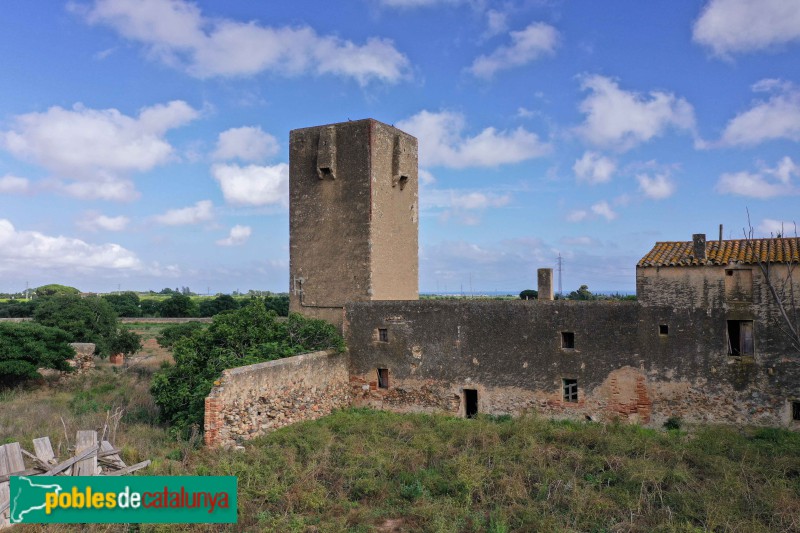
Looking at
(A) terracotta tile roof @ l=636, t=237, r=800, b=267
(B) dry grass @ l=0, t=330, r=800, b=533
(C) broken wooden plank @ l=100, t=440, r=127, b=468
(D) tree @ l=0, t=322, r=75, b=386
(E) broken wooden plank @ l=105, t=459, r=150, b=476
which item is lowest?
(B) dry grass @ l=0, t=330, r=800, b=533

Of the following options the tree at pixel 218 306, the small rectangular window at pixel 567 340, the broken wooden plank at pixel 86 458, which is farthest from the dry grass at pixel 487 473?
the tree at pixel 218 306

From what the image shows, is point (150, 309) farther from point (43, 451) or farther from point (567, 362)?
point (567, 362)

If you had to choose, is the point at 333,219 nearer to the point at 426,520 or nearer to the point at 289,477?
the point at 289,477

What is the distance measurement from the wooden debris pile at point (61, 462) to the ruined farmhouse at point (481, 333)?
188 centimetres

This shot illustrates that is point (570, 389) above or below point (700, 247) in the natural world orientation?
below

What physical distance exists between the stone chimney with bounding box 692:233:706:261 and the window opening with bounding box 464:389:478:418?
6.67 meters

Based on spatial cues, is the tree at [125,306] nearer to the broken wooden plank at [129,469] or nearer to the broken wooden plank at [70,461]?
the broken wooden plank at [129,469]

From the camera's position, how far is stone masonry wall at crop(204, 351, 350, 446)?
477 inches

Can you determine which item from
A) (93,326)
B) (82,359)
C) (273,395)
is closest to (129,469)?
(273,395)

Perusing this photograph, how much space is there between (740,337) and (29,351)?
22.4 meters

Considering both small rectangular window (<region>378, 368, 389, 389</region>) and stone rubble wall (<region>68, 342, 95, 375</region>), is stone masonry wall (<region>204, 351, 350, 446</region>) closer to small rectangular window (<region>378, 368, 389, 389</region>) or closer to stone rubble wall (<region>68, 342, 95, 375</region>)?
small rectangular window (<region>378, 368, 389, 389</region>)

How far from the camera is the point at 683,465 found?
1085 cm

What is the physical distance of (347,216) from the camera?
1786cm

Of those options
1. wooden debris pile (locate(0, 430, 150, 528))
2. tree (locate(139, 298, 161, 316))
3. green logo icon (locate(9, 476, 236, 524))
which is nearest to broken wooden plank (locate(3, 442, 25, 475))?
wooden debris pile (locate(0, 430, 150, 528))
